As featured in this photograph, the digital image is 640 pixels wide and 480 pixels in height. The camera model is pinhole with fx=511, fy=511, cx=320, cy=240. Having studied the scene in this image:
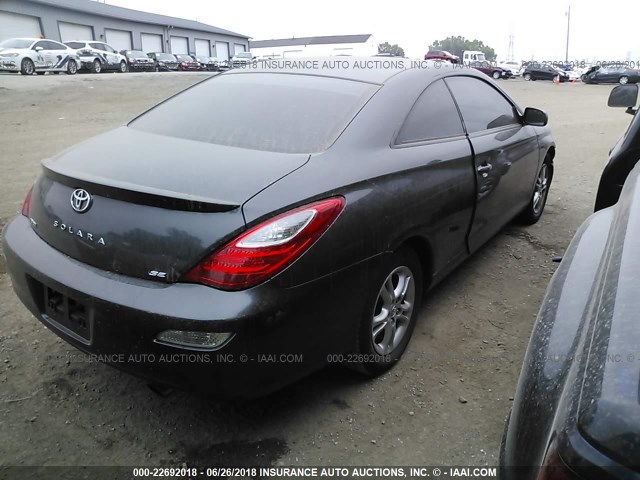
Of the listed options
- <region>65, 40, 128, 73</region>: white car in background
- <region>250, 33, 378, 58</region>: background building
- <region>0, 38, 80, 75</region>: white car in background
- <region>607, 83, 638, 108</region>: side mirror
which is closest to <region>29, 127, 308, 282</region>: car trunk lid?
<region>607, 83, 638, 108</region>: side mirror

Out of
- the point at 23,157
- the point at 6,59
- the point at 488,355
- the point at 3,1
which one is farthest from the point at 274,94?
the point at 3,1

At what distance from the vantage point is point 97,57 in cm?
2628

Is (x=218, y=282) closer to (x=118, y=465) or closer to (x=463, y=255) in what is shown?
(x=118, y=465)

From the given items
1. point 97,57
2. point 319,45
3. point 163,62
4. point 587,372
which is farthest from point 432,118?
point 319,45

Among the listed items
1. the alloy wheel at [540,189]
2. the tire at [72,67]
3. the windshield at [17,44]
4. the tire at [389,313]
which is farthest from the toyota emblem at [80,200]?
the tire at [72,67]

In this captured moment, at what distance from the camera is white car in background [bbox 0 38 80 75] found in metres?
20.6

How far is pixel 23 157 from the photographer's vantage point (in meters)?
7.09

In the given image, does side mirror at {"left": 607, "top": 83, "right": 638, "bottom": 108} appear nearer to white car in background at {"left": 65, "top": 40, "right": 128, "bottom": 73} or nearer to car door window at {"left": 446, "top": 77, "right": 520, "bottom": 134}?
car door window at {"left": 446, "top": 77, "right": 520, "bottom": 134}

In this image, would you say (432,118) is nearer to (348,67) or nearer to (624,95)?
(348,67)

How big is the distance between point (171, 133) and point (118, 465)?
158 cm

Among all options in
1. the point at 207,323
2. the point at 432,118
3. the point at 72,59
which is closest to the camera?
the point at 207,323

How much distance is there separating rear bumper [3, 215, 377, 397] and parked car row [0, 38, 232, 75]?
22.8 m

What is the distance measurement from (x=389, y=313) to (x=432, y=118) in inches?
46.7

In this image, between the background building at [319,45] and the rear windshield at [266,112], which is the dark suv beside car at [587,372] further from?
the background building at [319,45]
